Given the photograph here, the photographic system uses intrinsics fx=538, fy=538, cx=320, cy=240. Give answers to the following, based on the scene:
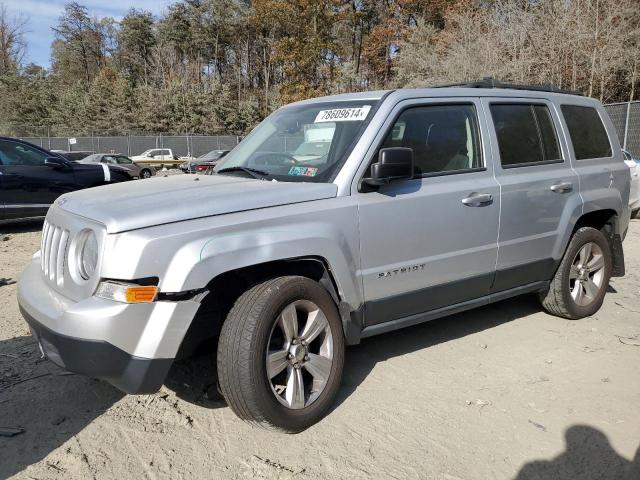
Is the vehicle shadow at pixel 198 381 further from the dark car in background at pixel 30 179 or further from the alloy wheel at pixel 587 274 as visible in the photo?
the dark car in background at pixel 30 179

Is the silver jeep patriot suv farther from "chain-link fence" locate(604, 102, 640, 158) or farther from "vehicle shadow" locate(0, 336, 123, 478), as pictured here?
"chain-link fence" locate(604, 102, 640, 158)

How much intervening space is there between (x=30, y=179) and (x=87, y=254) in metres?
6.78

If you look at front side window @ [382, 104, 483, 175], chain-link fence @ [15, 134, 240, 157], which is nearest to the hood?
front side window @ [382, 104, 483, 175]

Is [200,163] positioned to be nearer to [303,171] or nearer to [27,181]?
[27,181]

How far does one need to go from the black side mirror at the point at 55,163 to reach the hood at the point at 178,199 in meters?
6.05

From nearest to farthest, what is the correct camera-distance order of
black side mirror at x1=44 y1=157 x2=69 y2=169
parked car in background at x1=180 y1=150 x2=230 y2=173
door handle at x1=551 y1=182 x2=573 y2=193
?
door handle at x1=551 y1=182 x2=573 y2=193, black side mirror at x1=44 y1=157 x2=69 y2=169, parked car in background at x1=180 y1=150 x2=230 y2=173

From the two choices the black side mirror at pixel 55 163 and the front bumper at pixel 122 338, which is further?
the black side mirror at pixel 55 163

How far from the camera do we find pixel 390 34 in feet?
145

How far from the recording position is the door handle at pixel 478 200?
12.1 ft

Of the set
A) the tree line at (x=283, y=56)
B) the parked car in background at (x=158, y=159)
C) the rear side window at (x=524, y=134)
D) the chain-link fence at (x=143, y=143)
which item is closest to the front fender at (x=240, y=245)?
the rear side window at (x=524, y=134)

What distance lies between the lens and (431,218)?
3.52m

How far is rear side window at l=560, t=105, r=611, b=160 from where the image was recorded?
4.65m

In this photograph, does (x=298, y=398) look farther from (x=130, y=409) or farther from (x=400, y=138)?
(x=400, y=138)

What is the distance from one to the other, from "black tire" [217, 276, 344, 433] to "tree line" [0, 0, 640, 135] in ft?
62.1
